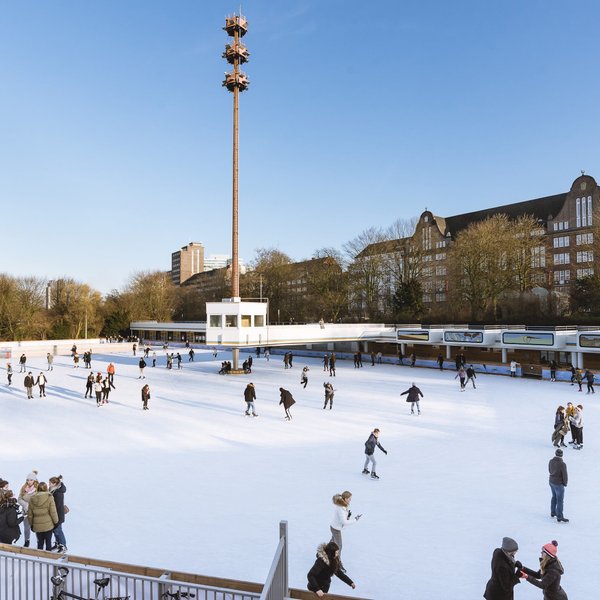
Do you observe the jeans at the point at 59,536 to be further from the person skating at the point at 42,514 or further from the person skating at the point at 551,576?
the person skating at the point at 551,576

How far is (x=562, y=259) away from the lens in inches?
2368

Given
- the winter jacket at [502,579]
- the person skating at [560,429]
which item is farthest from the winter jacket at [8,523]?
the person skating at [560,429]

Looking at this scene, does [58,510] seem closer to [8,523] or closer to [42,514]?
[42,514]

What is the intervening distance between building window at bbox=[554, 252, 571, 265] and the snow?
47314 millimetres

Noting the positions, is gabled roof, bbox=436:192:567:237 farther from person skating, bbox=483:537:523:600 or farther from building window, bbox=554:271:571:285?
person skating, bbox=483:537:523:600

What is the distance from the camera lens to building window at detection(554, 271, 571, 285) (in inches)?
2320

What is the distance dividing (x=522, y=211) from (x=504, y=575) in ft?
246

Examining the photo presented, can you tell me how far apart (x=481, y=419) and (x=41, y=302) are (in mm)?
68971

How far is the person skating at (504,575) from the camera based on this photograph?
438 centimetres

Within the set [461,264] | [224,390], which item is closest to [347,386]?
[224,390]

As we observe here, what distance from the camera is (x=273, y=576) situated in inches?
154

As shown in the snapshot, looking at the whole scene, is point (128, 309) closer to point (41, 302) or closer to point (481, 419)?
point (41, 302)

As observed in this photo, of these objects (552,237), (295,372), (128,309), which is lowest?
(295,372)

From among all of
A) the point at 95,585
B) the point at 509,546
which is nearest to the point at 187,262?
the point at 95,585
